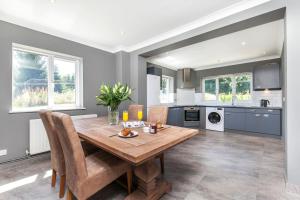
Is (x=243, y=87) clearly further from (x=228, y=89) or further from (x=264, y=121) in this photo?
(x=264, y=121)

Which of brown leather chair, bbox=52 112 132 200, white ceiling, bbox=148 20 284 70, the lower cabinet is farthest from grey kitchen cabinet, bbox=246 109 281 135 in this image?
brown leather chair, bbox=52 112 132 200

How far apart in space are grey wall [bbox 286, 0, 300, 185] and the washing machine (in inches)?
117

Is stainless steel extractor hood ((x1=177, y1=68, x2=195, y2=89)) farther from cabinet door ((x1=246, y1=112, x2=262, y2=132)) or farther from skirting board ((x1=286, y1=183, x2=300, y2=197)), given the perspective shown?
skirting board ((x1=286, y1=183, x2=300, y2=197))

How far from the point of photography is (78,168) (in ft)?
3.56

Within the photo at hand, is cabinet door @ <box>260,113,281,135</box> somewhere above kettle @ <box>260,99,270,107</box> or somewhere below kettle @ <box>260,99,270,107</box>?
below

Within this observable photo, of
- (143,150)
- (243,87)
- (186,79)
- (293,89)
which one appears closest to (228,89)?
(243,87)

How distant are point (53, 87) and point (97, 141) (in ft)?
7.56

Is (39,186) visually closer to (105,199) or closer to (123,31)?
(105,199)

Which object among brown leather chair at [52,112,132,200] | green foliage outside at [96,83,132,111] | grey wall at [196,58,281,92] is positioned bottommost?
brown leather chair at [52,112,132,200]

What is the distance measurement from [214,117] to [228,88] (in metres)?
1.26

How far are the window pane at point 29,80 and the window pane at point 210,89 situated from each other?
17.0 feet

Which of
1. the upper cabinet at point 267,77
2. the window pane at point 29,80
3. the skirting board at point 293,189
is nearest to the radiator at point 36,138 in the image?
the window pane at point 29,80

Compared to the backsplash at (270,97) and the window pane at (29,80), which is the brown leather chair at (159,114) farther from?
the backsplash at (270,97)

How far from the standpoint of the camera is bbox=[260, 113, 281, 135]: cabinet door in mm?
3748
